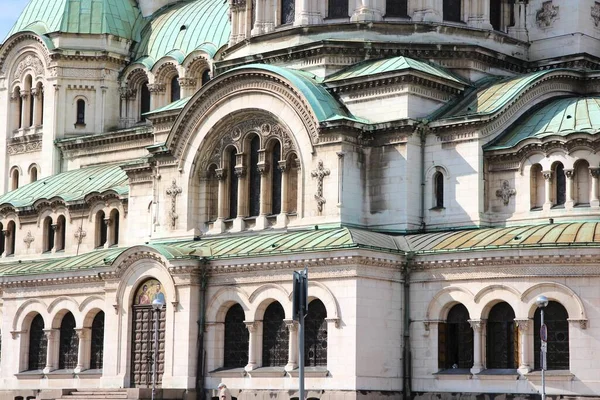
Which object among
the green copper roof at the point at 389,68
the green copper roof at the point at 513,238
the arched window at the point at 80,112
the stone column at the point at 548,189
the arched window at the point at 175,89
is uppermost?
the arched window at the point at 175,89

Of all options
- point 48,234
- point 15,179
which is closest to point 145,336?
point 48,234

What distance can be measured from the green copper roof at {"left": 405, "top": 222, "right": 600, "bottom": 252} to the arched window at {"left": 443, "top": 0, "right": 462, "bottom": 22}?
429 inches

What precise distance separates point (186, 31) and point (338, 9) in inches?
593

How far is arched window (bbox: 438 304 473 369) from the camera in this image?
42844 millimetres

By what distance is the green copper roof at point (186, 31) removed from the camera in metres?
63.8

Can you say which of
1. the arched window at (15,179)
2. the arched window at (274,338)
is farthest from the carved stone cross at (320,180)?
the arched window at (15,179)

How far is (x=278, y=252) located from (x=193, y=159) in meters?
7.59

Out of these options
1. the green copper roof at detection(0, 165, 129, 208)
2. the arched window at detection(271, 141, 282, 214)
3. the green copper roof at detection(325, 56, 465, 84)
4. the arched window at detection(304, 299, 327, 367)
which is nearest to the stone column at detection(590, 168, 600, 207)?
the green copper roof at detection(325, 56, 465, 84)

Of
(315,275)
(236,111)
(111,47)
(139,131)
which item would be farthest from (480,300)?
(111,47)

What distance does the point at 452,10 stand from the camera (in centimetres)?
5225

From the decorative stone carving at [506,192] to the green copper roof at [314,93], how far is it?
588 centimetres

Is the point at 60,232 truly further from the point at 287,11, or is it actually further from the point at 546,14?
the point at 546,14

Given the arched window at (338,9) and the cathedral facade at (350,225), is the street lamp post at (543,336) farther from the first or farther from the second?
the arched window at (338,9)

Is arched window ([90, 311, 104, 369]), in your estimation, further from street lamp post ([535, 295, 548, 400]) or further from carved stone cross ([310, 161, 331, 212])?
street lamp post ([535, 295, 548, 400])
